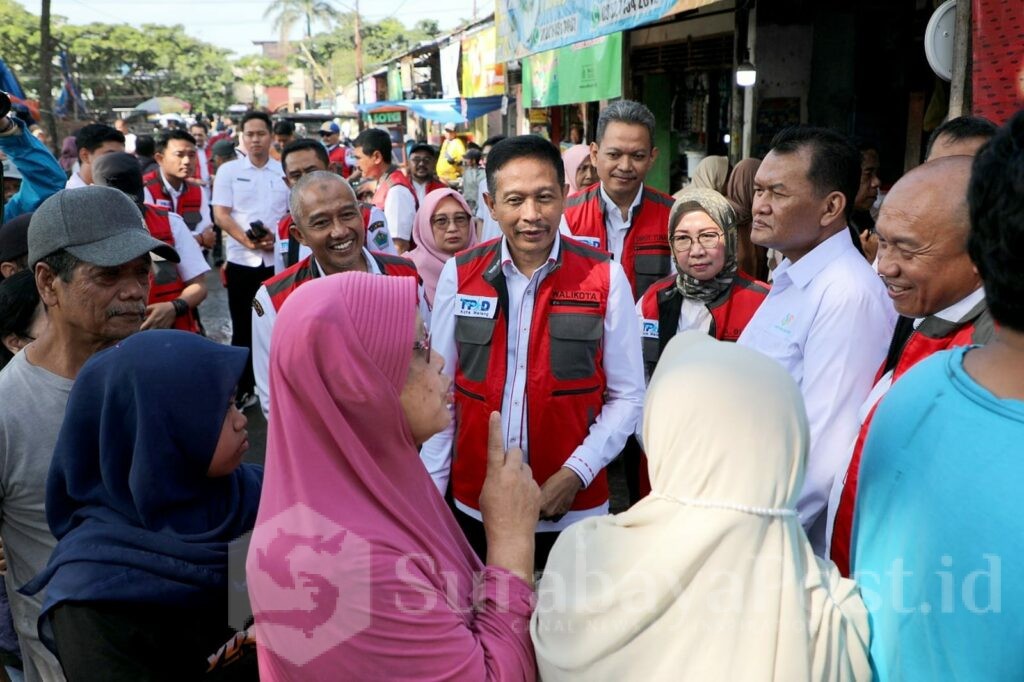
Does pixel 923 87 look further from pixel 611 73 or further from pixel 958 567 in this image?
pixel 958 567

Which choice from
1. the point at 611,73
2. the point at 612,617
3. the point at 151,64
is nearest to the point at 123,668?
the point at 612,617

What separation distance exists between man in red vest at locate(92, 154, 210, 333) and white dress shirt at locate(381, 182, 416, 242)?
6.79ft

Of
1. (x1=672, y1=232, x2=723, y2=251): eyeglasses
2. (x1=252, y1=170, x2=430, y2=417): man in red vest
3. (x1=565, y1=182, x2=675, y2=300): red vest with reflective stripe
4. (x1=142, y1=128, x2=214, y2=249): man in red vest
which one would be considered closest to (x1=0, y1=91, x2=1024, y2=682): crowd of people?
(x1=672, y1=232, x2=723, y2=251): eyeglasses

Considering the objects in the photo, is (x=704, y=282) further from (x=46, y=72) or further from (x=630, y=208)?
(x=46, y=72)

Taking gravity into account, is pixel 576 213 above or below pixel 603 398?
above

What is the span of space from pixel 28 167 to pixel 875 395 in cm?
413

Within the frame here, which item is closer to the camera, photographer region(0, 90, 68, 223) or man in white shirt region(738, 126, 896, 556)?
man in white shirt region(738, 126, 896, 556)

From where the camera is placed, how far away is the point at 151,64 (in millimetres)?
52750

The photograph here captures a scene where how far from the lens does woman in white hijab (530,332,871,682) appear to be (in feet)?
4.01

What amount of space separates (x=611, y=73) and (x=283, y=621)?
9466 mm

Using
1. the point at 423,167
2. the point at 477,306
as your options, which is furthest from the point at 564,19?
the point at 477,306

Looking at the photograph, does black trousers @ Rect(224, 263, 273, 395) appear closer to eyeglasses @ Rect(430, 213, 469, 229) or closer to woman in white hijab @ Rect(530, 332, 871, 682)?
eyeglasses @ Rect(430, 213, 469, 229)

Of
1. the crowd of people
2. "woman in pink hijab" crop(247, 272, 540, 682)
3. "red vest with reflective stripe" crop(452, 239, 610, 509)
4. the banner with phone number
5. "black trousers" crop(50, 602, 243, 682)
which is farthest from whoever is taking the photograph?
the banner with phone number

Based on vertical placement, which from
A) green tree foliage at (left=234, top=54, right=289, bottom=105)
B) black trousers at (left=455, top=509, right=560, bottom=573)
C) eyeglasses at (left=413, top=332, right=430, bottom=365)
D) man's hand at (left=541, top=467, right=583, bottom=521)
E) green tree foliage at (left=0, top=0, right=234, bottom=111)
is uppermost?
green tree foliage at (left=234, top=54, right=289, bottom=105)
